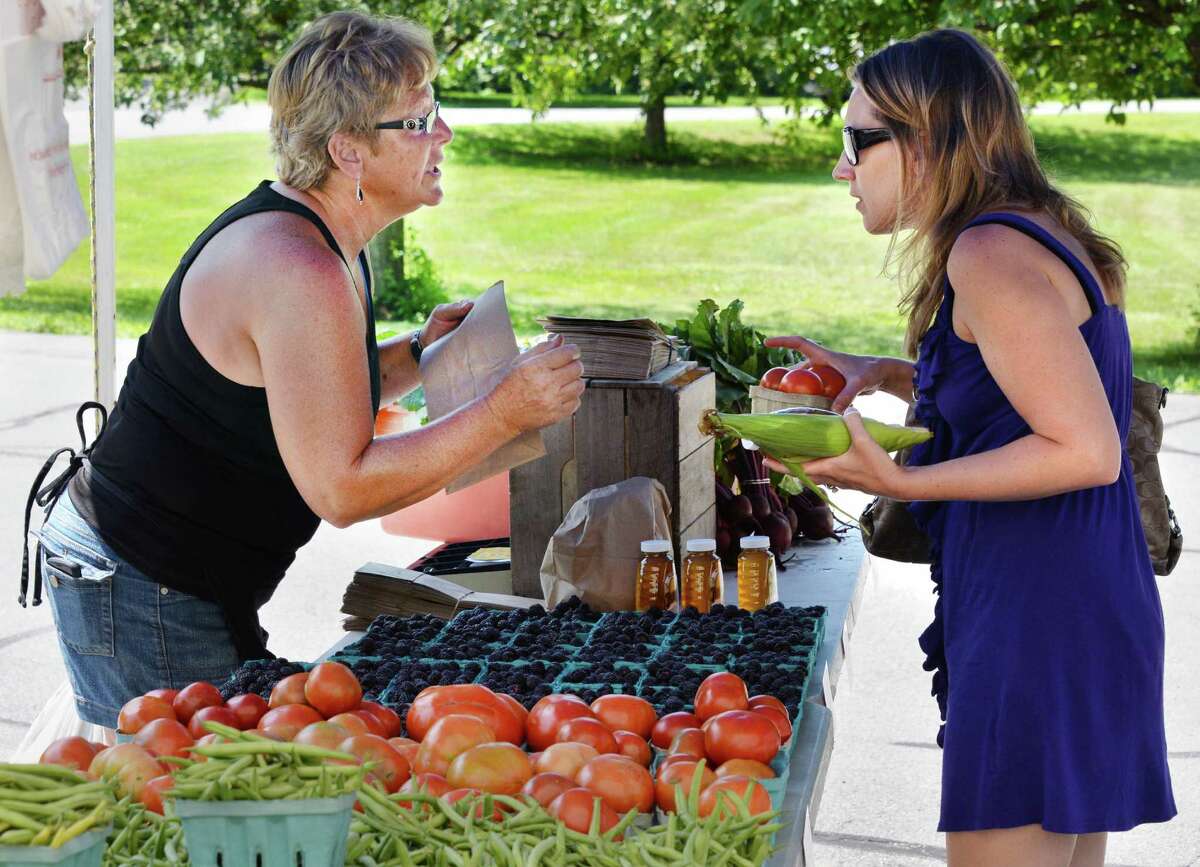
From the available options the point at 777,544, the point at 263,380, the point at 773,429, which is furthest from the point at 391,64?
the point at 777,544

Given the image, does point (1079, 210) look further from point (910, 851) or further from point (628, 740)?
point (910, 851)

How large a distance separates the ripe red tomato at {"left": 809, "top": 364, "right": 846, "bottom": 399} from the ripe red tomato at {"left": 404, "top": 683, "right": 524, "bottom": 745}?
96cm

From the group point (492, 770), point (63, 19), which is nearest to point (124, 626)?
point (492, 770)

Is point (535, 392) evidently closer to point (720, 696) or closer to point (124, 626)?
point (720, 696)

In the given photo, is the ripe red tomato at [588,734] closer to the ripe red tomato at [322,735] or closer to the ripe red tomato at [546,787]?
the ripe red tomato at [546,787]

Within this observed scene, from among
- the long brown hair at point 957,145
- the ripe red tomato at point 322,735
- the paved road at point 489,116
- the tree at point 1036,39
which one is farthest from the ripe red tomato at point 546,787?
the paved road at point 489,116

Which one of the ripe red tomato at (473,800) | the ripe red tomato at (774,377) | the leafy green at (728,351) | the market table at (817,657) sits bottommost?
the market table at (817,657)

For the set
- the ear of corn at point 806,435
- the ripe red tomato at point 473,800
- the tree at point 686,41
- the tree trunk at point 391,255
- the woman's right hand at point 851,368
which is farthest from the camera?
the tree trunk at point 391,255

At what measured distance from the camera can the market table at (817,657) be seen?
1.98m

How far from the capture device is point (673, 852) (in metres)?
1.40

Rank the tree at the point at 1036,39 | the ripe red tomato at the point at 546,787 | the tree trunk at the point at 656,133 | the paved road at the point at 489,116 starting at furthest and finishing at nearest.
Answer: the paved road at the point at 489,116
the tree trunk at the point at 656,133
the tree at the point at 1036,39
the ripe red tomato at the point at 546,787

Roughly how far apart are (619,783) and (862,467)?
639mm

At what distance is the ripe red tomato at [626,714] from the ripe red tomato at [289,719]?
386mm

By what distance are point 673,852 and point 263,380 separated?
1.15m
